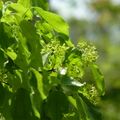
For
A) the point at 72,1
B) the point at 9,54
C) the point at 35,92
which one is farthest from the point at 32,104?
the point at 72,1

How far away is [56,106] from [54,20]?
0.25 m

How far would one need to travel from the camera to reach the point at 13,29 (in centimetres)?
112

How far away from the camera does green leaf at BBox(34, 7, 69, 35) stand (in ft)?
3.79

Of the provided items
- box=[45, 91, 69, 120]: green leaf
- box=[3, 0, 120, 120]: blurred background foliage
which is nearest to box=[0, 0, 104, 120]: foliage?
box=[45, 91, 69, 120]: green leaf

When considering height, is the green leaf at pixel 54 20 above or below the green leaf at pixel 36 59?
above

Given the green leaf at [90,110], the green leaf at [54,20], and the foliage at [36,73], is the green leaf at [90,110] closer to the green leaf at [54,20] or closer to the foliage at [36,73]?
the foliage at [36,73]

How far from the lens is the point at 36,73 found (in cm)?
108

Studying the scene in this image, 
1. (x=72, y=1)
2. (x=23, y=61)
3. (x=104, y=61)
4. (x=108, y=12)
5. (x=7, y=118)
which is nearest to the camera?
(x=23, y=61)

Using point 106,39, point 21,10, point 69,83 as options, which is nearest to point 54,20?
point 21,10

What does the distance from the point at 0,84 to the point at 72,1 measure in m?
13.1

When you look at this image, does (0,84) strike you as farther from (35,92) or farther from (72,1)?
(72,1)

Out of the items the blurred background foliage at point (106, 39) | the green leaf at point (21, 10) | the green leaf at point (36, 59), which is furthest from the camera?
the blurred background foliage at point (106, 39)

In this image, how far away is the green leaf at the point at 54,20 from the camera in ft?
3.79

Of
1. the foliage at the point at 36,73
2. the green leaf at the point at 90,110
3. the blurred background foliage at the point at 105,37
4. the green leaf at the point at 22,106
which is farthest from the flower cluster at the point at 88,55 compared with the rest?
the blurred background foliage at the point at 105,37
